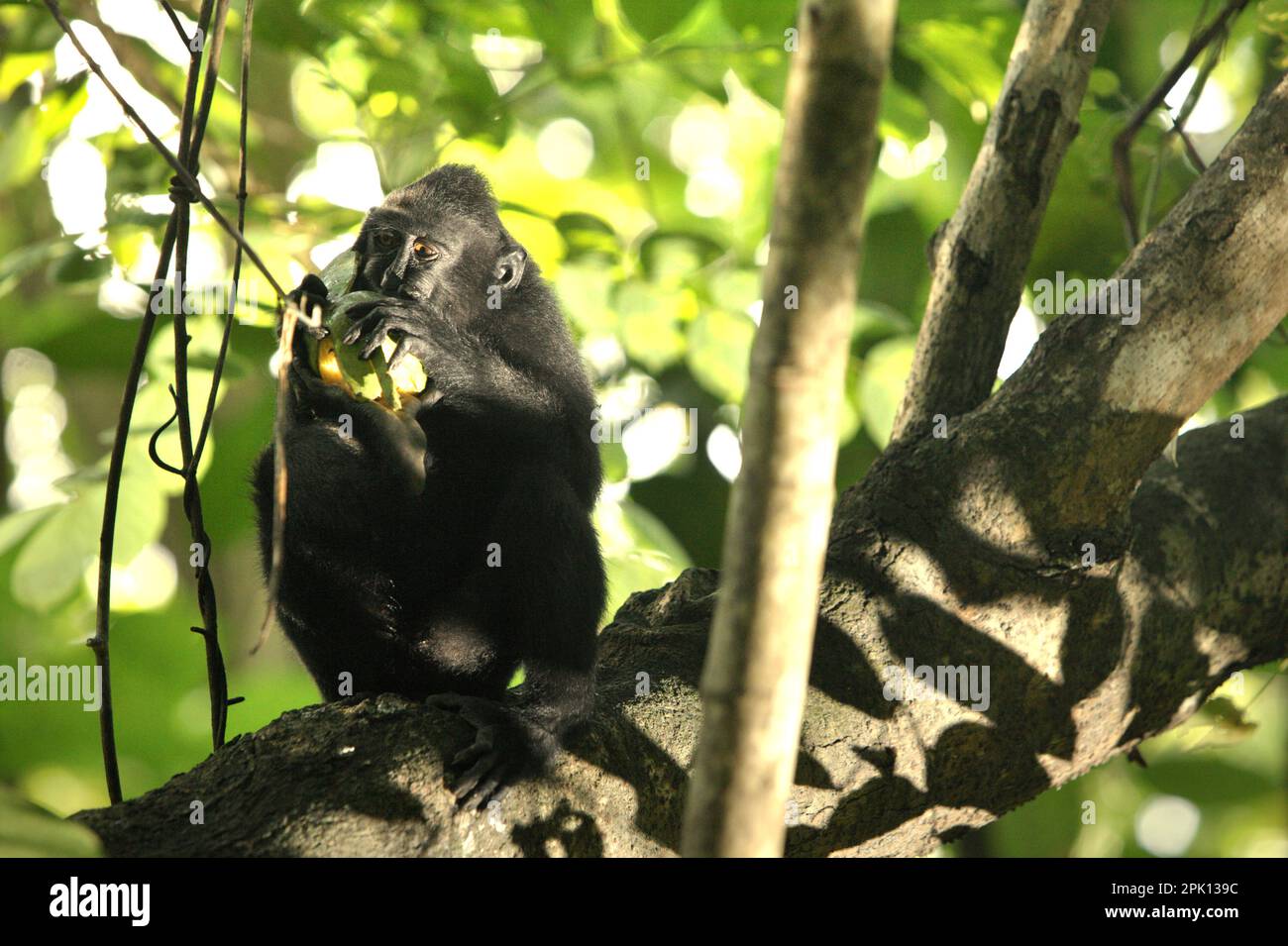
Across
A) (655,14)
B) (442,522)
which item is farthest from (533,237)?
(442,522)

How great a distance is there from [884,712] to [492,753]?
121 cm

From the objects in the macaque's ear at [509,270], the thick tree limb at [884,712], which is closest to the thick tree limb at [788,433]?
the thick tree limb at [884,712]

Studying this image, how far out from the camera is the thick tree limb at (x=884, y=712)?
274 centimetres

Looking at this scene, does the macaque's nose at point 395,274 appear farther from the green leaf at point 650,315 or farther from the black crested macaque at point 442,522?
the green leaf at point 650,315

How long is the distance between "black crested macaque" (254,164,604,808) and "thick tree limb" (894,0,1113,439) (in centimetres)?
137

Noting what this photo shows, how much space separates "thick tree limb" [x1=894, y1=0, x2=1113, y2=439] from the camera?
421 cm

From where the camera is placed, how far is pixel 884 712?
3439 mm

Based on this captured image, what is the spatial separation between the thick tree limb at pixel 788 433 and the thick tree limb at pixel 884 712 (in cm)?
129

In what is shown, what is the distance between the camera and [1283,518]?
4.21m

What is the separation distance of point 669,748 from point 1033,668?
48.0 inches

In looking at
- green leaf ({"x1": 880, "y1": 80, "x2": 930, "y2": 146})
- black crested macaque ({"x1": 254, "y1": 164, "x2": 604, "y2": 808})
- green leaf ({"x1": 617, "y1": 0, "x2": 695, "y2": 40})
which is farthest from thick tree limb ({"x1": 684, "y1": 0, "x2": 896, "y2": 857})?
green leaf ({"x1": 880, "y1": 80, "x2": 930, "y2": 146})

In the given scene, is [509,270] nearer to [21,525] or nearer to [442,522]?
[442,522]

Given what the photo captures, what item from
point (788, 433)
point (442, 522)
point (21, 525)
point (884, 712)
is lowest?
point (884, 712)

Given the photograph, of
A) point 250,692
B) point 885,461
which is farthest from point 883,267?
point 250,692
